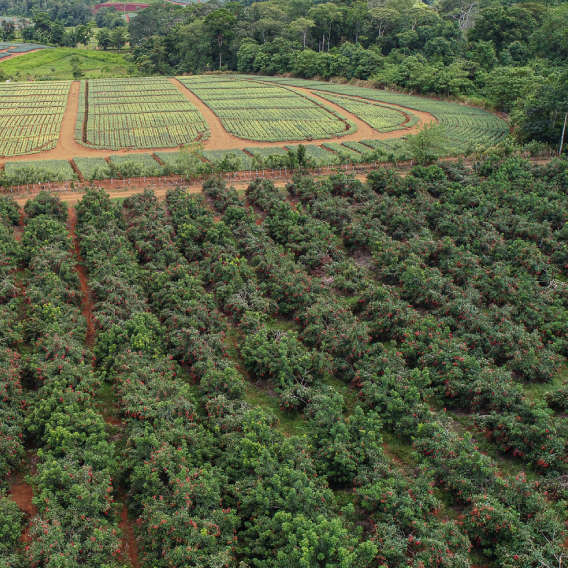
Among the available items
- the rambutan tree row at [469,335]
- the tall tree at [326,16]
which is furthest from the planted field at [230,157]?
the tall tree at [326,16]

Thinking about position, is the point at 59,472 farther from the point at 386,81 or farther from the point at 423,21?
the point at 423,21

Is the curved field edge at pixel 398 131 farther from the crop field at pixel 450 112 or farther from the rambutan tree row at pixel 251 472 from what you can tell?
the rambutan tree row at pixel 251 472

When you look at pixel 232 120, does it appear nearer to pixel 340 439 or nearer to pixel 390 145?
pixel 390 145

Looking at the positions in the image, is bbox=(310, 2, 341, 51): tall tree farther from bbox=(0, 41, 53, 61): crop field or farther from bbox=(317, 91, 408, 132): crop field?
bbox=(0, 41, 53, 61): crop field

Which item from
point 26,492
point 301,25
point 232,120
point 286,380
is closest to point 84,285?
Result: point 26,492

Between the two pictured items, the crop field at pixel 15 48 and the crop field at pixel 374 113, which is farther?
the crop field at pixel 15 48

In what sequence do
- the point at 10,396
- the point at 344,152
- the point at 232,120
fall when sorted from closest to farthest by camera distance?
the point at 10,396 → the point at 344,152 → the point at 232,120

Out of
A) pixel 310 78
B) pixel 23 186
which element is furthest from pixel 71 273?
pixel 310 78

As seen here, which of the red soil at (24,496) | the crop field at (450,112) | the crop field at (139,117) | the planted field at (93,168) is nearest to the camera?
the red soil at (24,496)
